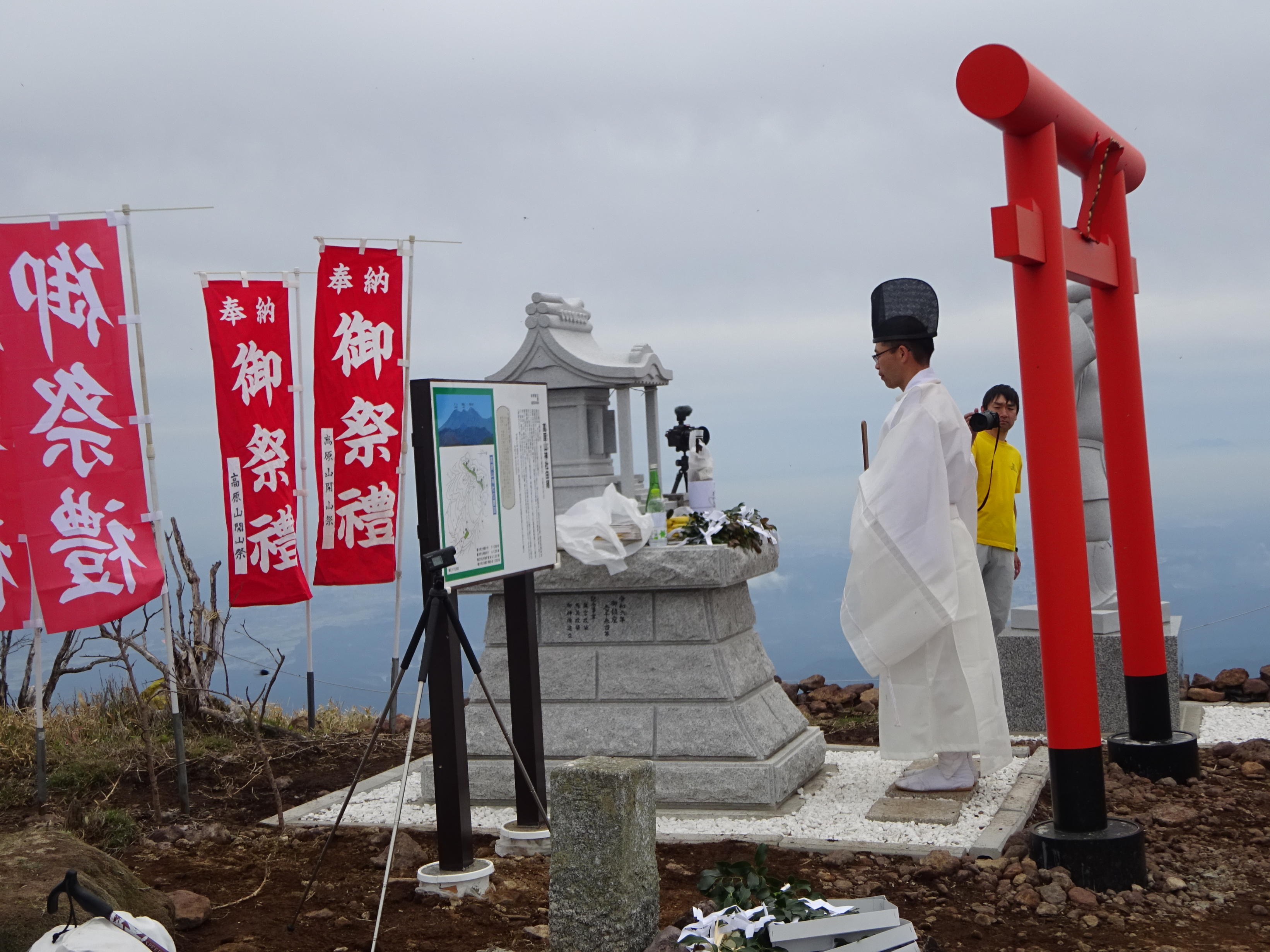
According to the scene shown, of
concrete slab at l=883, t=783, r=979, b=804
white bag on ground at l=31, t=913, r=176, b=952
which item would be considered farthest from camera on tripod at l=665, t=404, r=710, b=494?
white bag on ground at l=31, t=913, r=176, b=952

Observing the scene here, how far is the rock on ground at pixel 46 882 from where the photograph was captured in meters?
3.84

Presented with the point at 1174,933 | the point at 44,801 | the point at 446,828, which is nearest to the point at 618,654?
the point at 446,828

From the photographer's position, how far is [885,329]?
19.1ft

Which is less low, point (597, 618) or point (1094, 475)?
point (1094, 475)

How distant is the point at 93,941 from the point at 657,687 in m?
3.39

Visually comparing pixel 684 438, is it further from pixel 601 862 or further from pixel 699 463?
pixel 601 862

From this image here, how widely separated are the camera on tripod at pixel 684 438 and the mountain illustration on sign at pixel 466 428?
1856 mm

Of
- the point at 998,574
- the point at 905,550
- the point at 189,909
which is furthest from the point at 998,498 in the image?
the point at 189,909

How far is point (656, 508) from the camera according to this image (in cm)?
643

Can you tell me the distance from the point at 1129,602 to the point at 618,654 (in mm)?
2618

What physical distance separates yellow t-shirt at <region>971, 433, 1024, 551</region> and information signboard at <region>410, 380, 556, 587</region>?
3337 millimetres

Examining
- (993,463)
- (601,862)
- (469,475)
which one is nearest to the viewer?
(601,862)

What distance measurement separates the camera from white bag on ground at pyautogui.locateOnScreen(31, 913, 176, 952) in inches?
118

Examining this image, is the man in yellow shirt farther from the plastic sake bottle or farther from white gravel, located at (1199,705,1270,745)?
the plastic sake bottle
